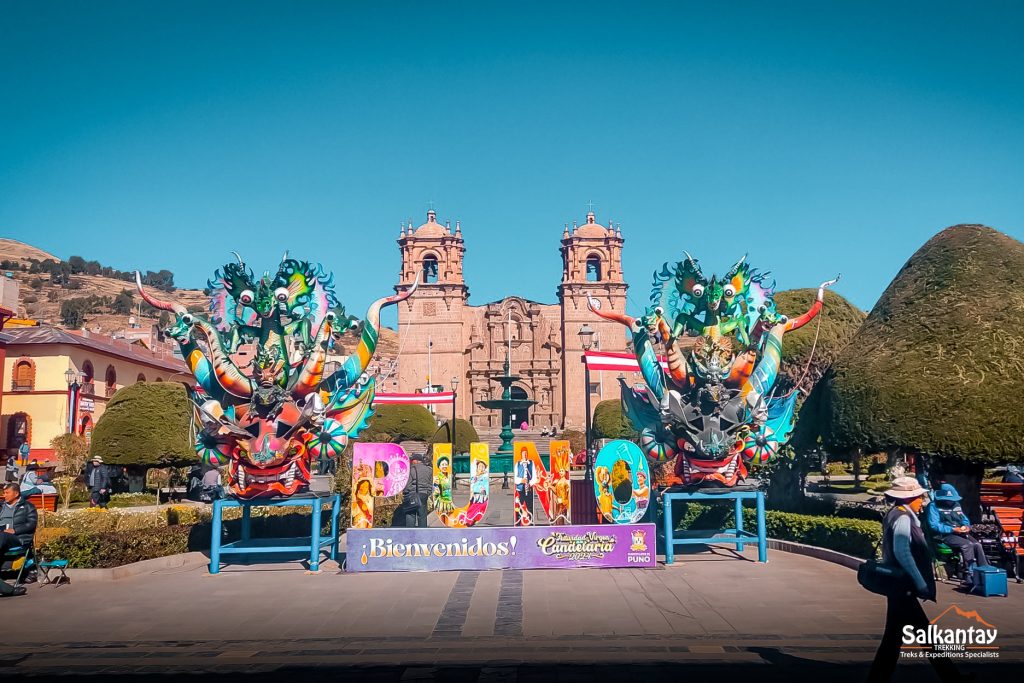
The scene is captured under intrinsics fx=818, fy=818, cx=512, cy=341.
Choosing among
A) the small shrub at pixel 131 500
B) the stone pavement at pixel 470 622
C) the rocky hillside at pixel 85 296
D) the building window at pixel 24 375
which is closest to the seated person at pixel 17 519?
the stone pavement at pixel 470 622

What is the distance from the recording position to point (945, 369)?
15.1 metres

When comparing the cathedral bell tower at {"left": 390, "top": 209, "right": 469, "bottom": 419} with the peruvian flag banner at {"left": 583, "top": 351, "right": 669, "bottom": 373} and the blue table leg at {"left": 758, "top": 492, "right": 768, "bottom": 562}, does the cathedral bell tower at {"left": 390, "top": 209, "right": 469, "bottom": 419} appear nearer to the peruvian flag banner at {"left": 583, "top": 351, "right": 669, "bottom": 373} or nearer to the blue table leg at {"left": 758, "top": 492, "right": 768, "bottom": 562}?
the peruvian flag banner at {"left": 583, "top": 351, "right": 669, "bottom": 373}

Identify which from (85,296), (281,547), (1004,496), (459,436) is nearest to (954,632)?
(1004,496)

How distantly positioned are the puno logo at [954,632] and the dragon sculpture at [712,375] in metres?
5.02

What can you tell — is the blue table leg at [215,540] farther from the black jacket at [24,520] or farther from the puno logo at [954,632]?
the puno logo at [954,632]

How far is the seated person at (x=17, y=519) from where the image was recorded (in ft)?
41.5

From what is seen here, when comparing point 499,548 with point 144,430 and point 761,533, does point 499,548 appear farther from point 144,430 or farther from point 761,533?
point 144,430

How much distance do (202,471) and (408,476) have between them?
21650 mm

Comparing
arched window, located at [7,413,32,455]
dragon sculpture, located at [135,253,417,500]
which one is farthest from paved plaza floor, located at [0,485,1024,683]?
arched window, located at [7,413,32,455]

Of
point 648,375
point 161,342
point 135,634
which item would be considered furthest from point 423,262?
point 135,634

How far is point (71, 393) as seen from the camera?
42125 mm

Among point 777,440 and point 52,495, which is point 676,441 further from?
point 52,495

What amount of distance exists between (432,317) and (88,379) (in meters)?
34.8

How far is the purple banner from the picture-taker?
1422 cm
